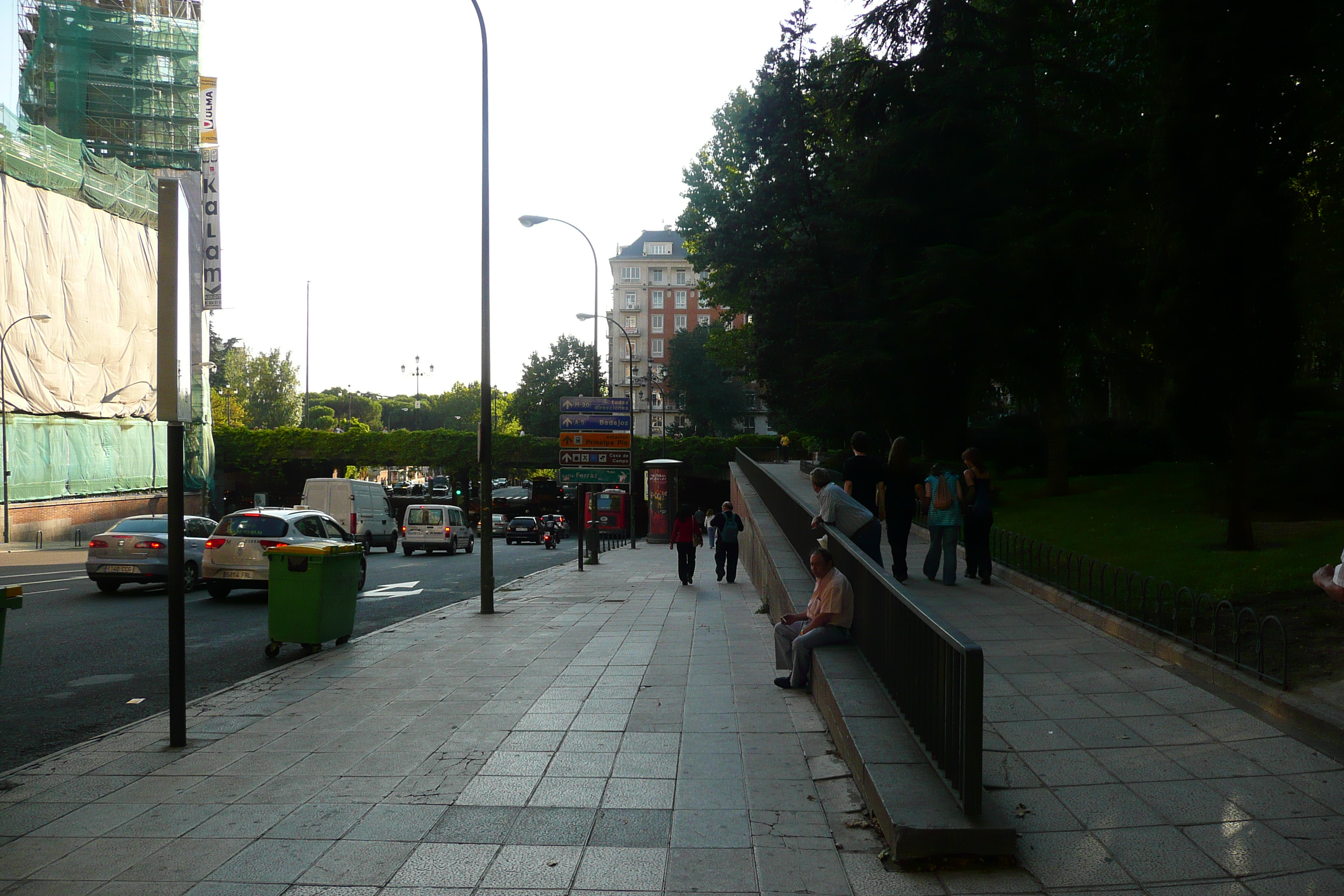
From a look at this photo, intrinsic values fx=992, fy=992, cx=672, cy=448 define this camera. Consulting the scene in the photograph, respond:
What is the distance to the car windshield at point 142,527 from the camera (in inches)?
673

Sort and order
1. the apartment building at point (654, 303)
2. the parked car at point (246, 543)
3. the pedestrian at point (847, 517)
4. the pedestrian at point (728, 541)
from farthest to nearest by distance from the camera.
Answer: the apartment building at point (654, 303)
the pedestrian at point (728, 541)
the parked car at point (246, 543)
the pedestrian at point (847, 517)

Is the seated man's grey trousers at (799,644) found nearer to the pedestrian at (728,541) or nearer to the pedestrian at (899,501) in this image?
the pedestrian at (899,501)

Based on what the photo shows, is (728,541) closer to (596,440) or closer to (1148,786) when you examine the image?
(596,440)

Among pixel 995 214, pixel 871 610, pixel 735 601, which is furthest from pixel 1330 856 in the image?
pixel 995 214

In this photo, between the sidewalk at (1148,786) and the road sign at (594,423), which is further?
the road sign at (594,423)

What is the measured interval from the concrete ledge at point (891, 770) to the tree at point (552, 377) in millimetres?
82744

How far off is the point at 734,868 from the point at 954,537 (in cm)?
871

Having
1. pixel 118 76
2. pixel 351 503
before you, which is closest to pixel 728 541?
pixel 351 503

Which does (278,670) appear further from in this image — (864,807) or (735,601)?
(735,601)

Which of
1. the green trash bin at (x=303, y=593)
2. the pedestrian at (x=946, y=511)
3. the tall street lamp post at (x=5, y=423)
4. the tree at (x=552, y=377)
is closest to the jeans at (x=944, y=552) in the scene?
the pedestrian at (x=946, y=511)

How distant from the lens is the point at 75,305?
3922 centimetres

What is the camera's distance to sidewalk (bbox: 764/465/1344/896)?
4148 millimetres

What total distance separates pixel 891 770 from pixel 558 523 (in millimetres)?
44945

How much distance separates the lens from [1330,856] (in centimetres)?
419
